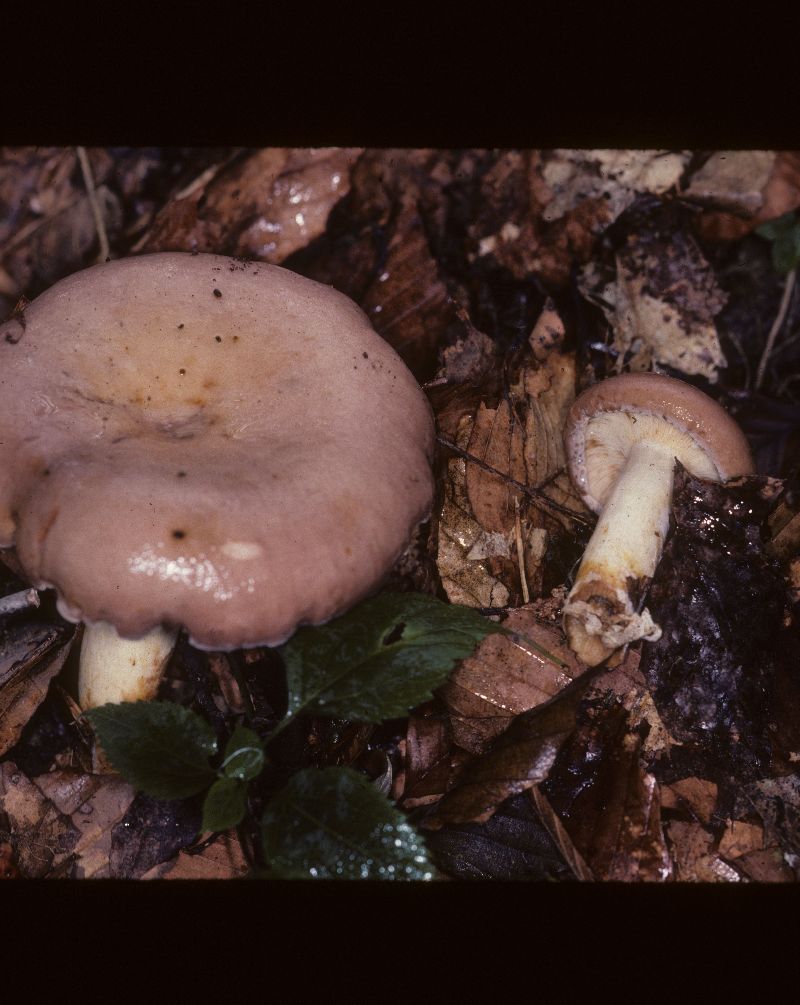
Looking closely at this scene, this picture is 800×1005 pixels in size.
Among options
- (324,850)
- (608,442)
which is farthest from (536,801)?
(608,442)

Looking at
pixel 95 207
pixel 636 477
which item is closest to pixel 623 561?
pixel 636 477

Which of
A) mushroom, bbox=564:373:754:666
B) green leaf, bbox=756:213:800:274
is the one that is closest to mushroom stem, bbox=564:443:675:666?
mushroom, bbox=564:373:754:666

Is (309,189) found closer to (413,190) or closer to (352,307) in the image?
(413,190)

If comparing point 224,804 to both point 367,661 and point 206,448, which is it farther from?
point 206,448

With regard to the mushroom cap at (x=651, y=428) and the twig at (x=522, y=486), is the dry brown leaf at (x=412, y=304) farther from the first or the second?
the mushroom cap at (x=651, y=428)

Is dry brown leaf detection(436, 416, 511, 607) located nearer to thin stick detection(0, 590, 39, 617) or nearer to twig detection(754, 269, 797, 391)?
thin stick detection(0, 590, 39, 617)
